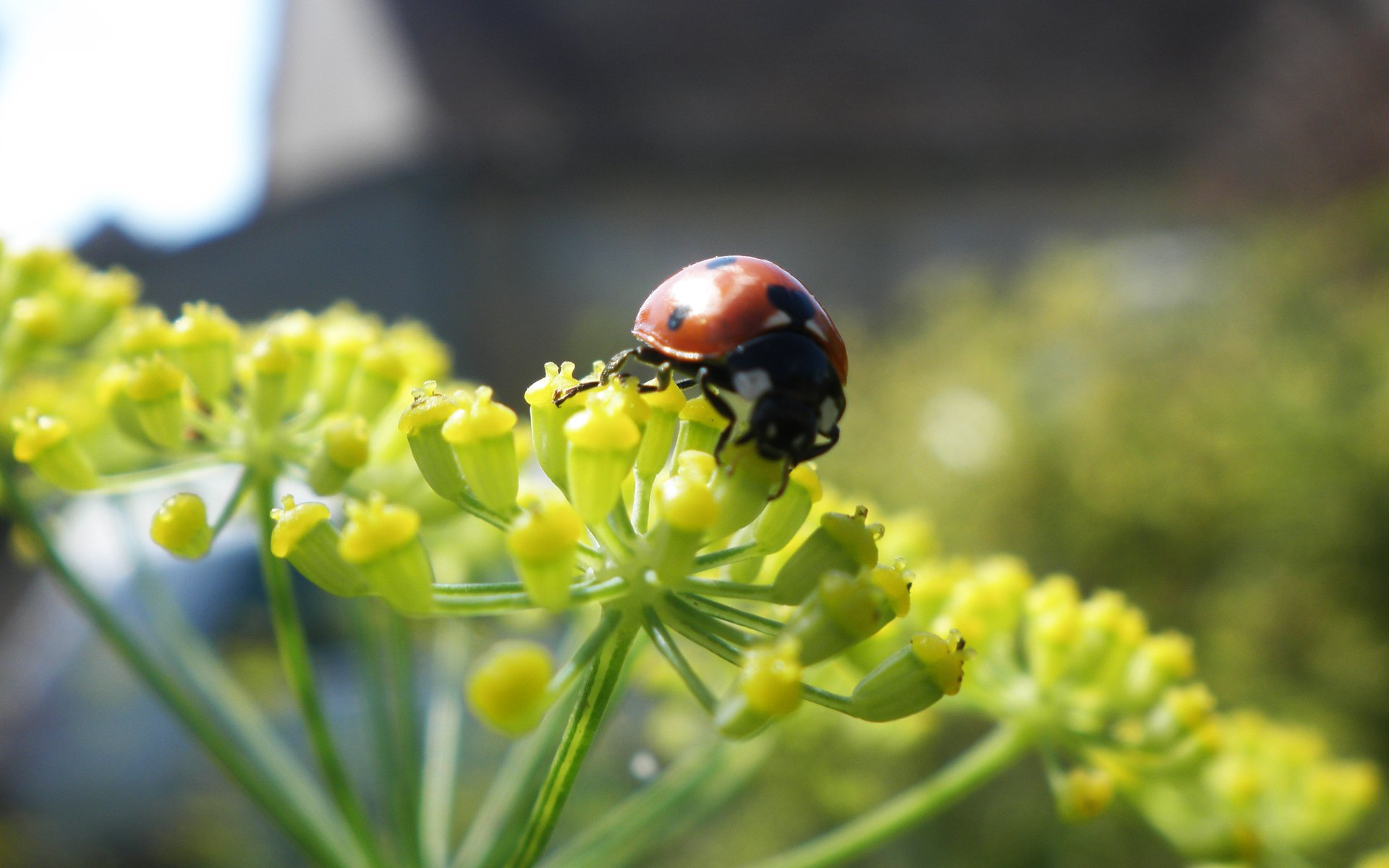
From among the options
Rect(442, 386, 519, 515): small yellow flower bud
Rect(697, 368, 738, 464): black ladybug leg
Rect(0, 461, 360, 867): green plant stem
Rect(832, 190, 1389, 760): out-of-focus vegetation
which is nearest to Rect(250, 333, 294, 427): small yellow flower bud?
Rect(0, 461, 360, 867): green plant stem

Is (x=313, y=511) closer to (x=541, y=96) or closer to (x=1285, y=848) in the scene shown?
(x=1285, y=848)

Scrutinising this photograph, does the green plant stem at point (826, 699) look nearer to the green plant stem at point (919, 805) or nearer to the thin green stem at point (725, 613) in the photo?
the thin green stem at point (725, 613)

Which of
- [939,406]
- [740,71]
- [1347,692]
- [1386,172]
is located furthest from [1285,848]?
[740,71]

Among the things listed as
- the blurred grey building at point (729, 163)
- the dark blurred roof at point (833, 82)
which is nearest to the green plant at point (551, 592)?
the blurred grey building at point (729, 163)

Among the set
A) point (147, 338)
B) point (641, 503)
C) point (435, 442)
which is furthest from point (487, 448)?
point (147, 338)

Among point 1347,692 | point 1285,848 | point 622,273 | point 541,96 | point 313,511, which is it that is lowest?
point 313,511

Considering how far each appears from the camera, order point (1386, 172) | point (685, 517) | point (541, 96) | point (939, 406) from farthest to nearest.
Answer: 1. point (541, 96)
2. point (1386, 172)
3. point (939, 406)
4. point (685, 517)

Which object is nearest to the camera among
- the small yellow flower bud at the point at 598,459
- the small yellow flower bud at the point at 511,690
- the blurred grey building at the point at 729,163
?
the small yellow flower bud at the point at 511,690
